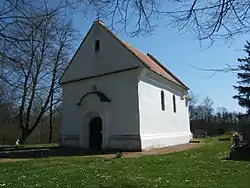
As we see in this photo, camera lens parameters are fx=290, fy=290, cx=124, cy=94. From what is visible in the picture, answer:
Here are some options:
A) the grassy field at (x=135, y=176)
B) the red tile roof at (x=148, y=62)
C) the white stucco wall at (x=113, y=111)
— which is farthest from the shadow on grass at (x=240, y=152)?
the red tile roof at (x=148, y=62)

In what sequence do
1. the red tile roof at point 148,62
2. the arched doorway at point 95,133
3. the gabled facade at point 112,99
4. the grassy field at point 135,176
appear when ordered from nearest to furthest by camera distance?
the grassy field at point 135,176 → the gabled facade at point 112,99 → the red tile roof at point 148,62 → the arched doorway at point 95,133

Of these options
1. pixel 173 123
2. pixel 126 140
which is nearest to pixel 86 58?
pixel 126 140

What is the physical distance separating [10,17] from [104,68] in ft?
49.4

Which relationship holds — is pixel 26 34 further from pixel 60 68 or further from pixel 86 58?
pixel 60 68

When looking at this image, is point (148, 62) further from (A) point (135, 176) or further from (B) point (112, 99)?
(A) point (135, 176)

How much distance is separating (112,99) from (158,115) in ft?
14.2

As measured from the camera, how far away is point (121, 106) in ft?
71.8

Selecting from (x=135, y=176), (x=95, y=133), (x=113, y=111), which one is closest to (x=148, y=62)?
(x=113, y=111)

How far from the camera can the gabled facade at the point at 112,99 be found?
21.5m

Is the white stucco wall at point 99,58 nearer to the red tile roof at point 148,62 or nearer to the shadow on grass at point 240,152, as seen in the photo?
the red tile roof at point 148,62

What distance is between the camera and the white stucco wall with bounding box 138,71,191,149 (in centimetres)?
2167

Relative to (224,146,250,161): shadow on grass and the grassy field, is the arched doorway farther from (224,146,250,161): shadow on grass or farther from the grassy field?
(224,146,250,161): shadow on grass

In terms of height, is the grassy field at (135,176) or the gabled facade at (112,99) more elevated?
the gabled facade at (112,99)

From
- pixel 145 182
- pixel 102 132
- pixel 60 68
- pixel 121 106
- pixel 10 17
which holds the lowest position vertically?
pixel 145 182
